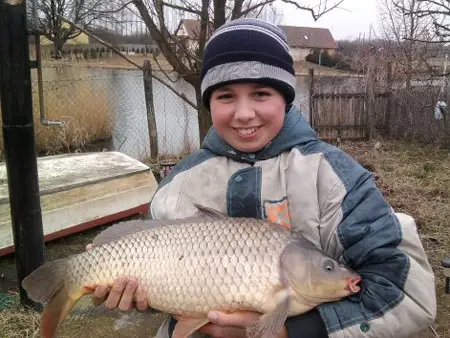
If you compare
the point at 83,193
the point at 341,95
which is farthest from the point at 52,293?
the point at 341,95

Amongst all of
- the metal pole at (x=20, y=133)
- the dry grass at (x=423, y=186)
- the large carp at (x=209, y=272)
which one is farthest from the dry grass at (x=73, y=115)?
the large carp at (x=209, y=272)

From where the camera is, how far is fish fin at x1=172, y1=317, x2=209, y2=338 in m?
1.59

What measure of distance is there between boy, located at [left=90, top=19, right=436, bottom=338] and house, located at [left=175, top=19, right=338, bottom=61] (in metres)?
0.56

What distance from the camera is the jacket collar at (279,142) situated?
1723 millimetres

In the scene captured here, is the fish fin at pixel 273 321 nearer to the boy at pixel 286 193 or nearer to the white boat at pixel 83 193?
the boy at pixel 286 193

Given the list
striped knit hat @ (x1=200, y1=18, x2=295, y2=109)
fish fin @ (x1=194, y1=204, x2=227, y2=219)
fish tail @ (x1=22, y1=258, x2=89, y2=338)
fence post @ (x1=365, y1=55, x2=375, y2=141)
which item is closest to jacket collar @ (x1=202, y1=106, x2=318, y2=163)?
striped knit hat @ (x1=200, y1=18, x2=295, y2=109)

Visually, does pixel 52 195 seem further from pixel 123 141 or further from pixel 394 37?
pixel 394 37

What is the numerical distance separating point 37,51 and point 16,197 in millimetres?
901

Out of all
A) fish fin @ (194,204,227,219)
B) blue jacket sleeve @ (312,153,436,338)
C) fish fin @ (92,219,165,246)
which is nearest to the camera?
blue jacket sleeve @ (312,153,436,338)

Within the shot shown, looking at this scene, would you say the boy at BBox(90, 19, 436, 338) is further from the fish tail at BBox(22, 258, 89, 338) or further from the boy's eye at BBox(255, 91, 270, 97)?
the fish tail at BBox(22, 258, 89, 338)

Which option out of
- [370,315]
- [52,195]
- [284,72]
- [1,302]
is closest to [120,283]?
[370,315]

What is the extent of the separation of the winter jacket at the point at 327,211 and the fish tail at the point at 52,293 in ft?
1.29

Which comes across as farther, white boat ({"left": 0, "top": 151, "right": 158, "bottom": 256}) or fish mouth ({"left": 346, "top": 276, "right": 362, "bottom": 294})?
white boat ({"left": 0, "top": 151, "right": 158, "bottom": 256})

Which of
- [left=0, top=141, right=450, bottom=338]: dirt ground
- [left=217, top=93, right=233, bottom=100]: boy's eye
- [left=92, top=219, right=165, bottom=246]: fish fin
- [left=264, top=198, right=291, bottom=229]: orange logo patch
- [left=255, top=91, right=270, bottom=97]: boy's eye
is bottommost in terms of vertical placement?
[left=0, top=141, right=450, bottom=338]: dirt ground
